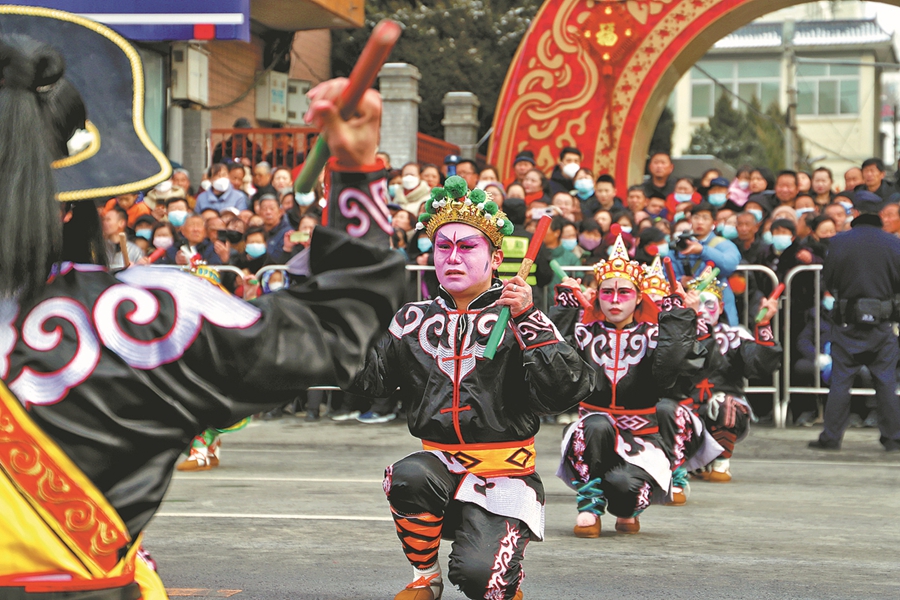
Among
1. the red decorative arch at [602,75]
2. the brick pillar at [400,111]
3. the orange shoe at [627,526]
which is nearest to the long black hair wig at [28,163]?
the orange shoe at [627,526]

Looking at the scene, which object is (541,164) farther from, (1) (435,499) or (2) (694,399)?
(1) (435,499)

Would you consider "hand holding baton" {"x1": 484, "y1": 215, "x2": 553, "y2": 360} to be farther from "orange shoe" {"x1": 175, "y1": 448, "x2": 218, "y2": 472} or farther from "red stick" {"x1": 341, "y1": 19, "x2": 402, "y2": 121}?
"orange shoe" {"x1": 175, "y1": 448, "x2": 218, "y2": 472}

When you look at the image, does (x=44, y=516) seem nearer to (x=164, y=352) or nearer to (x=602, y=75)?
(x=164, y=352)

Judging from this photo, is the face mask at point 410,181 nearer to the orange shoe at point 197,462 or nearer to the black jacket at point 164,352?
the orange shoe at point 197,462

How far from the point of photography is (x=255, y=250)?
11.9m

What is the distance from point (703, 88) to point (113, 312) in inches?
2131

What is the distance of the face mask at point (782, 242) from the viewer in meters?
11.2

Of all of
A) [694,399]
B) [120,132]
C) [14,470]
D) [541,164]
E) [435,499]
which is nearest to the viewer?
[14,470]

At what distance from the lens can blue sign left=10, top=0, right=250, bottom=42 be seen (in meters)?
16.3

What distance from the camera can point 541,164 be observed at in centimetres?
1546

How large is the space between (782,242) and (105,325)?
9.45 m

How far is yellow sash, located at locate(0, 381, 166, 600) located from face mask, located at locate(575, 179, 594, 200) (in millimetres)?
10830

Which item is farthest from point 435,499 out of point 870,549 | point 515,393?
point 870,549

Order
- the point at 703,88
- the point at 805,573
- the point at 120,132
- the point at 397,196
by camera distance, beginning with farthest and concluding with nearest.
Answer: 1. the point at 703,88
2. the point at 397,196
3. the point at 805,573
4. the point at 120,132
